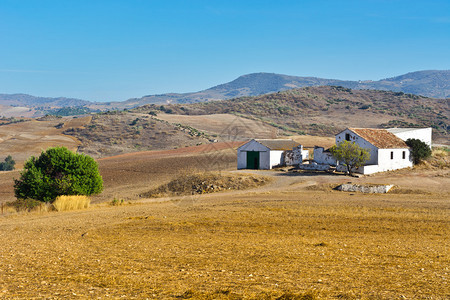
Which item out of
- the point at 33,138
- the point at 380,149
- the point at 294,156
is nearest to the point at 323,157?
the point at 294,156

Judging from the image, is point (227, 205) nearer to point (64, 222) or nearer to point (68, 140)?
point (64, 222)

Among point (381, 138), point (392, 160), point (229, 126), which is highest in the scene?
point (229, 126)

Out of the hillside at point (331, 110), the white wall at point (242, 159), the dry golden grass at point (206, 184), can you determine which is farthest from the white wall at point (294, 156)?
the hillside at point (331, 110)

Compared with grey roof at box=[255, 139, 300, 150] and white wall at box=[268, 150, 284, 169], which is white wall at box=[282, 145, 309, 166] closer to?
white wall at box=[268, 150, 284, 169]

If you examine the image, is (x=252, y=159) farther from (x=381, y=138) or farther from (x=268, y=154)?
(x=381, y=138)

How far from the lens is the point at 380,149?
39156 mm

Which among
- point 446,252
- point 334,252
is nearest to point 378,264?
point 334,252

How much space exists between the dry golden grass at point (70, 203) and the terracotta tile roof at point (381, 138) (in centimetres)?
2645

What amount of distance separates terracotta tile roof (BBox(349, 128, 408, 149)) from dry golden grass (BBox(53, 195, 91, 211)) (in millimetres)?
26454

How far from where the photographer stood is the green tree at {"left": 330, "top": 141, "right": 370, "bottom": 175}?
37.5m

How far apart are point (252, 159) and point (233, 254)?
32559 mm

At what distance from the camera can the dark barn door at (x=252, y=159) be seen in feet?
142

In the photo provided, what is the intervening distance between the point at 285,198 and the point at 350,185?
6.14 m

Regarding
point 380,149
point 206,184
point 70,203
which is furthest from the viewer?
point 380,149
